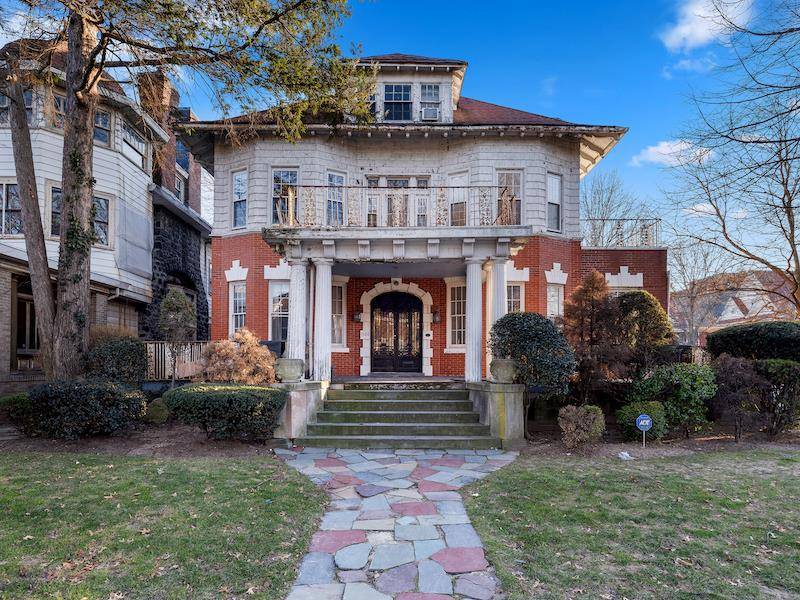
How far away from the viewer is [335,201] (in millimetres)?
12945

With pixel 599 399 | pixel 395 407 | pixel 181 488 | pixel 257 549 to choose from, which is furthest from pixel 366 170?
pixel 257 549

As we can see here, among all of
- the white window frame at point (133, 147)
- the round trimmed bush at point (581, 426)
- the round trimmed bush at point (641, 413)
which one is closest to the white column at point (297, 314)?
the round trimmed bush at point (581, 426)

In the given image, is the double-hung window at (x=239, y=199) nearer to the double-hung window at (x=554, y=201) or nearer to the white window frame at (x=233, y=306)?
the white window frame at (x=233, y=306)

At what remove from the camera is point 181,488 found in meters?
5.32

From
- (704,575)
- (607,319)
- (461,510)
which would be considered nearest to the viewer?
(704,575)

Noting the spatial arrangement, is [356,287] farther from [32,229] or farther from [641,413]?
[641,413]

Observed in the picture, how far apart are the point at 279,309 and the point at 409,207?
4597 mm

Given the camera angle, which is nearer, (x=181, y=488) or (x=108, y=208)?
(x=181, y=488)

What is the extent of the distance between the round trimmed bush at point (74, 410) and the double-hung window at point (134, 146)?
31.1ft

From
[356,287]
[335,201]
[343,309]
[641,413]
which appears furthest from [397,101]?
[641,413]

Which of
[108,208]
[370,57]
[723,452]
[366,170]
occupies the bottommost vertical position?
[723,452]

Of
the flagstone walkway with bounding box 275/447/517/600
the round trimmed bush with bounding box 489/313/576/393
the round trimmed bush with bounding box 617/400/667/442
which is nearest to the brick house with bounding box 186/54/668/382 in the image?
the round trimmed bush with bounding box 489/313/576/393

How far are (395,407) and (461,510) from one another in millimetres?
4095

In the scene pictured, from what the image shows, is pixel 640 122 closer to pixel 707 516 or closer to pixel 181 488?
pixel 707 516
